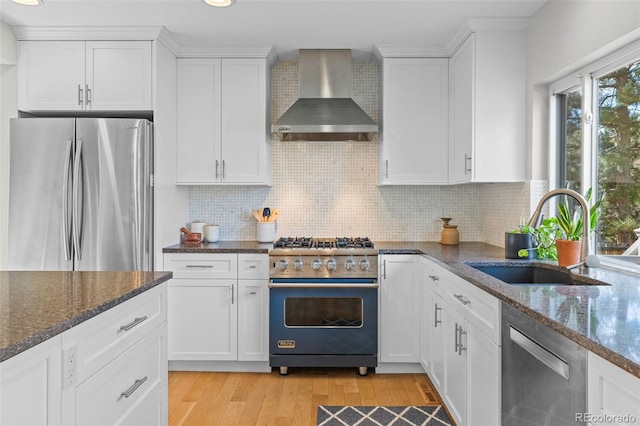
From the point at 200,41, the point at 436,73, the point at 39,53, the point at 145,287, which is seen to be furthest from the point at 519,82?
the point at 39,53

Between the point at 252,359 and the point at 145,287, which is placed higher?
the point at 145,287

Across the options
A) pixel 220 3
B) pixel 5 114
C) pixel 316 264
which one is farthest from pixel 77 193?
pixel 316 264

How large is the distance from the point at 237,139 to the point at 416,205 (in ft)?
5.22

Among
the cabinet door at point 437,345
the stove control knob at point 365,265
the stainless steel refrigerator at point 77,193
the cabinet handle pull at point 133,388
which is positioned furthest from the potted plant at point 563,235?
the stainless steel refrigerator at point 77,193

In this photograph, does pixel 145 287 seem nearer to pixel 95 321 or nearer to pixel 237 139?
pixel 95 321

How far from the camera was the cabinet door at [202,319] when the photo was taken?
127 inches

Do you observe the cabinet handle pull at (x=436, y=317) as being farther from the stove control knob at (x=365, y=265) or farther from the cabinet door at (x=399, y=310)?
the stove control knob at (x=365, y=265)

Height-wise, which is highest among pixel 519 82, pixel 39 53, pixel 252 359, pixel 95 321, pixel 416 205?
pixel 39 53

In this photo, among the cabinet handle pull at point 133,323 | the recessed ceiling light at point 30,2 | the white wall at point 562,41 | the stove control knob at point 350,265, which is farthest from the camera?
the stove control knob at point 350,265

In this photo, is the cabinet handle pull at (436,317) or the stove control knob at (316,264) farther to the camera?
the stove control knob at (316,264)

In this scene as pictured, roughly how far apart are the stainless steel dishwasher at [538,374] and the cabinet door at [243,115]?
2.35m

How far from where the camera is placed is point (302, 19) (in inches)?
117

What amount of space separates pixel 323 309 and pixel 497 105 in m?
1.82

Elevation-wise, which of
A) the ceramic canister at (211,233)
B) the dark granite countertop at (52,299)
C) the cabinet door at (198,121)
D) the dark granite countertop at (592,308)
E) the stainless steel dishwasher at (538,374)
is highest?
the cabinet door at (198,121)
